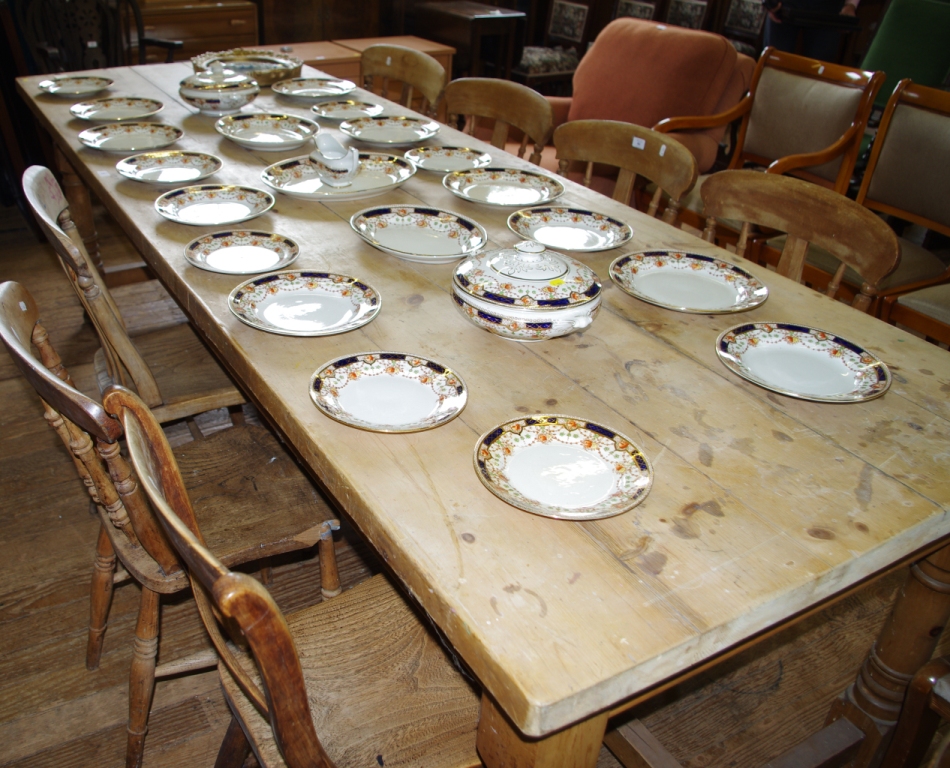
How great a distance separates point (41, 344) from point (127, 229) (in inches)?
18.7

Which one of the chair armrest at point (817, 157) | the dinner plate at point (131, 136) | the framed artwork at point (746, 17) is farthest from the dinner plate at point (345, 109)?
the framed artwork at point (746, 17)

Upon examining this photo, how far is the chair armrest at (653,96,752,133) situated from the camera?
2705 millimetres

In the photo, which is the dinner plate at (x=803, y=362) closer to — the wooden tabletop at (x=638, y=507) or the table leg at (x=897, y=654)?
the wooden tabletop at (x=638, y=507)

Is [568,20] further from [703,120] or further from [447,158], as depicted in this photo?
[447,158]

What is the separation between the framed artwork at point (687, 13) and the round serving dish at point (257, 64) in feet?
10.3

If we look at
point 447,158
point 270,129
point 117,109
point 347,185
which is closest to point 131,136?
point 117,109

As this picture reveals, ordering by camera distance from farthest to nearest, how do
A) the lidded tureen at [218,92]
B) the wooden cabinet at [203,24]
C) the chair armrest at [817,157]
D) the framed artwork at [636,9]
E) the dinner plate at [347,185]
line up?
the framed artwork at [636,9], the wooden cabinet at [203,24], the chair armrest at [817,157], the lidded tureen at [218,92], the dinner plate at [347,185]

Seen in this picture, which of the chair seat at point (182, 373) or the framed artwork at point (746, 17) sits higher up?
the framed artwork at point (746, 17)

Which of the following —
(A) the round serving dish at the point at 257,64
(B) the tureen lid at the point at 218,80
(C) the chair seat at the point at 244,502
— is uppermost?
(B) the tureen lid at the point at 218,80

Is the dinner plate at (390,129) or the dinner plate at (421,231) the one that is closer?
the dinner plate at (421,231)

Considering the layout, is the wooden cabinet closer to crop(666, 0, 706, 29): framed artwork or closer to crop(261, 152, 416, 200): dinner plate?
crop(666, 0, 706, 29): framed artwork

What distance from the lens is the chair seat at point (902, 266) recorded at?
2227 mm

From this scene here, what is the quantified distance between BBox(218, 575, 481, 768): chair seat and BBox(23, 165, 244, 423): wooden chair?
0.57 meters

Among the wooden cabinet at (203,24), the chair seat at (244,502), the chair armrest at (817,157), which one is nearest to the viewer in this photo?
the chair seat at (244,502)
